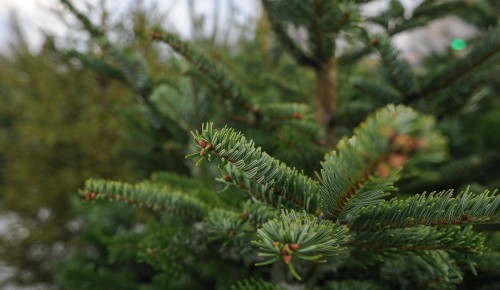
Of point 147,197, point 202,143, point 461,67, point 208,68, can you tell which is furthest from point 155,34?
point 461,67

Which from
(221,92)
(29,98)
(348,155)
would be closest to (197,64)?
(221,92)

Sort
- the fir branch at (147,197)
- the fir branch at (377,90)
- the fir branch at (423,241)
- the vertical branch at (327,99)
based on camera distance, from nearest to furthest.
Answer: the fir branch at (423,241) → the fir branch at (147,197) → the fir branch at (377,90) → the vertical branch at (327,99)

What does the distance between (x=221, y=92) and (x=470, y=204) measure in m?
0.67

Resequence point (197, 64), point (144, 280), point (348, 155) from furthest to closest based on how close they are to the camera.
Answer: point (144, 280) → point (197, 64) → point (348, 155)

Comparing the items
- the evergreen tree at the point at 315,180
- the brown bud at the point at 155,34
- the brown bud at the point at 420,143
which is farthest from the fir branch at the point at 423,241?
the brown bud at the point at 155,34

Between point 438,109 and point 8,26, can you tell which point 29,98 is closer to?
point 438,109

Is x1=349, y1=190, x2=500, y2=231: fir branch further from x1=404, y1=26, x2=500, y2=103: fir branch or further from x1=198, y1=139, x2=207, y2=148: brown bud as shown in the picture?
x1=404, y1=26, x2=500, y2=103: fir branch

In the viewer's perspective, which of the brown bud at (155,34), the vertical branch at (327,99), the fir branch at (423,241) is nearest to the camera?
the fir branch at (423,241)

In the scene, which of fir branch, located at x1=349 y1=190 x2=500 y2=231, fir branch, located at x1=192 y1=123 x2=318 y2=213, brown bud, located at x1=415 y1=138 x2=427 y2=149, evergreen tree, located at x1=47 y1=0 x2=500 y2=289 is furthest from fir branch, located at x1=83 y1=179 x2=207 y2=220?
brown bud, located at x1=415 y1=138 x2=427 y2=149

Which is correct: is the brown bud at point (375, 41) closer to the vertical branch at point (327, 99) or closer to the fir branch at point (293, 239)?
the vertical branch at point (327, 99)

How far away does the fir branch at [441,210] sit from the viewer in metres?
0.48

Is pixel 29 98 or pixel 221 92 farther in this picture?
pixel 29 98

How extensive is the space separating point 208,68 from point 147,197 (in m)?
0.39

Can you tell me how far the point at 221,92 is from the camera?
0.98 metres
